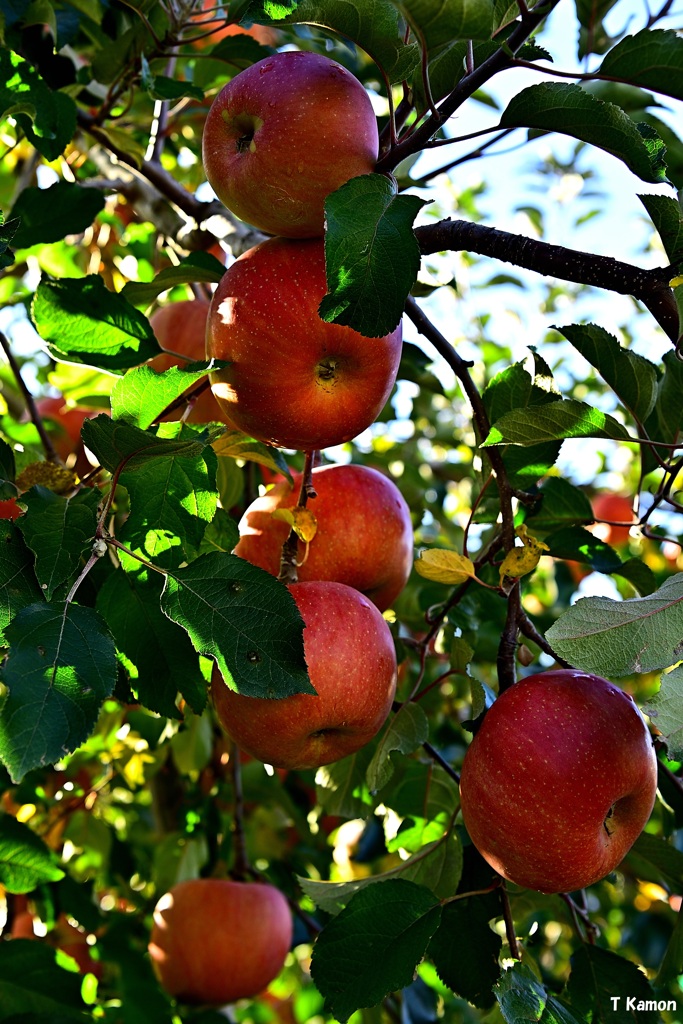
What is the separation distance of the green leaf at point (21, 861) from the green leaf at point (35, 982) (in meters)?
0.09

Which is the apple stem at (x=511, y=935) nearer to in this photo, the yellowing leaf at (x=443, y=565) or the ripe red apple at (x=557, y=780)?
the ripe red apple at (x=557, y=780)

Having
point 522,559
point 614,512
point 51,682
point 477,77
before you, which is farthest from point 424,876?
point 614,512

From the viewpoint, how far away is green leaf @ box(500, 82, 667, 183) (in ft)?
3.07

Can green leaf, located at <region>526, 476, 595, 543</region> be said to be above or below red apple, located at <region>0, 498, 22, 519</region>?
below

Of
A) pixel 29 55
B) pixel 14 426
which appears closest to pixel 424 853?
pixel 14 426

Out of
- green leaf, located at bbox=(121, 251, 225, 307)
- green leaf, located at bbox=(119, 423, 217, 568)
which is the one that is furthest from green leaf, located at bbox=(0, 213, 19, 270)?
green leaf, located at bbox=(121, 251, 225, 307)

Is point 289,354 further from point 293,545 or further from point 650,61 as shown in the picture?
point 650,61

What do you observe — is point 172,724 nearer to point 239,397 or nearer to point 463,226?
point 239,397

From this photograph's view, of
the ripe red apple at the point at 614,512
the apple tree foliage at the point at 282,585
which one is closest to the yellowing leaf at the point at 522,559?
the apple tree foliage at the point at 282,585

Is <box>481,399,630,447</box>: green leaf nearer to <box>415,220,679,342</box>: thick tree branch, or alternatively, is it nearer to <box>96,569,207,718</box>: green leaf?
<box>415,220,679,342</box>: thick tree branch

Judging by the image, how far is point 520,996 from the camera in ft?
3.29

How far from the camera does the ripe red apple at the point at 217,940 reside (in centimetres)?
197

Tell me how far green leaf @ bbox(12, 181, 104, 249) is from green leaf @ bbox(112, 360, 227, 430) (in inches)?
27.1

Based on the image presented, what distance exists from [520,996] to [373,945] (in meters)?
0.19
